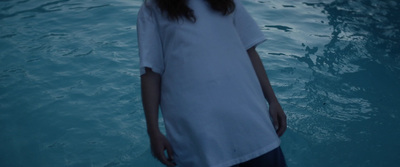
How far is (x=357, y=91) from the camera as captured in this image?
12.8 feet

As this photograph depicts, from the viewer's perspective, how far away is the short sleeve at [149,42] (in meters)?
1.41

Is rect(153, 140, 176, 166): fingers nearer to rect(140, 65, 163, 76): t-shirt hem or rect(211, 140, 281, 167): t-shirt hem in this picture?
rect(211, 140, 281, 167): t-shirt hem

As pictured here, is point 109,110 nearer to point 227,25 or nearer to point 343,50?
point 227,25

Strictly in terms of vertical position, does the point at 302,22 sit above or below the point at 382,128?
above

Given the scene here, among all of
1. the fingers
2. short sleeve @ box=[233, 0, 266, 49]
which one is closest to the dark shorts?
the fingers

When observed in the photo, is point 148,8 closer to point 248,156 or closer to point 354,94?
point 248,156

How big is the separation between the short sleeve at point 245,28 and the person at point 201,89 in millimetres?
109

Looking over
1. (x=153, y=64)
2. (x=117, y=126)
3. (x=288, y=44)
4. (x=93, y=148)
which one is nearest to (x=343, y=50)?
(x=288, y=44)

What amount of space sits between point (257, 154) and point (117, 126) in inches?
95.7

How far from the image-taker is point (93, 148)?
125 inches

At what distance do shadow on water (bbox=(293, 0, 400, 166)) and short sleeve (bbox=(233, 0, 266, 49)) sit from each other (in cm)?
189

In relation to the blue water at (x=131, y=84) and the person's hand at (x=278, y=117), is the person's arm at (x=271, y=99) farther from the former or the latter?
the blue water at (x=131, y=84)

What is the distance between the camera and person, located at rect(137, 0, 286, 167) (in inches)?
53.4

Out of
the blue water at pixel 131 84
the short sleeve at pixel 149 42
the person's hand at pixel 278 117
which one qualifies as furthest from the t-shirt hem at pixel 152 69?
the blue water at pixel 131 84
